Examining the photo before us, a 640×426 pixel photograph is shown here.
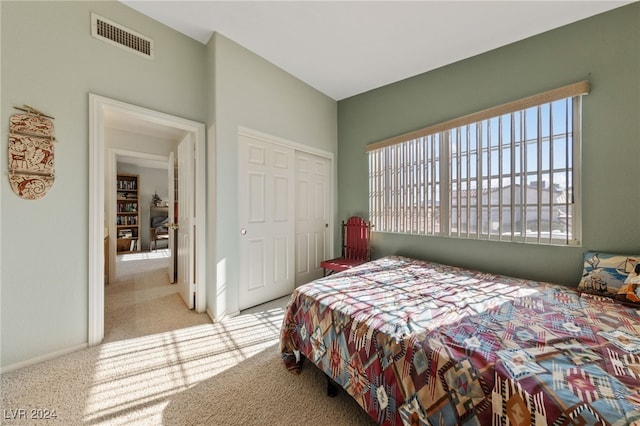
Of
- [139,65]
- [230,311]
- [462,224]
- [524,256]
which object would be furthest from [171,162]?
[524,256]

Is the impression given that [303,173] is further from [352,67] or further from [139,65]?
[139,65]

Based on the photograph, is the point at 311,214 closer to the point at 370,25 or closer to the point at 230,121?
the point at 230,121

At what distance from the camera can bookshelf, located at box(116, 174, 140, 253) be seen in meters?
6.19

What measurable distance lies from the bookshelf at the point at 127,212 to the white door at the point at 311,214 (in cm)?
548

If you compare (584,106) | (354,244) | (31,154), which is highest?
(584,106)

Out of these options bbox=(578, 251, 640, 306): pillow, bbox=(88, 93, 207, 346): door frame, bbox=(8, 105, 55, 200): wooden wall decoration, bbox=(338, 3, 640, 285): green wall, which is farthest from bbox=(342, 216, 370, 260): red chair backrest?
bbox=(8, 105, 55, 200): wooden wall decoration

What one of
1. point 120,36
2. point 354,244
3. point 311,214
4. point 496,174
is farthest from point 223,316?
point 496,174

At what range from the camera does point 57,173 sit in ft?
5.82

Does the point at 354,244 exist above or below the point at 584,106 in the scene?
below

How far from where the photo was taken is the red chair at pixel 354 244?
3.20m

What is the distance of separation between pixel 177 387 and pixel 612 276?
3.06m

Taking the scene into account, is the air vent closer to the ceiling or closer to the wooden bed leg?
the ceiling

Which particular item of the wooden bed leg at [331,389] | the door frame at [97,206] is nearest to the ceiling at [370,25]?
the door frame at [97,206]

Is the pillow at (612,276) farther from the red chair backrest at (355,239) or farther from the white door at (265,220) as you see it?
the white door at (265,220)
